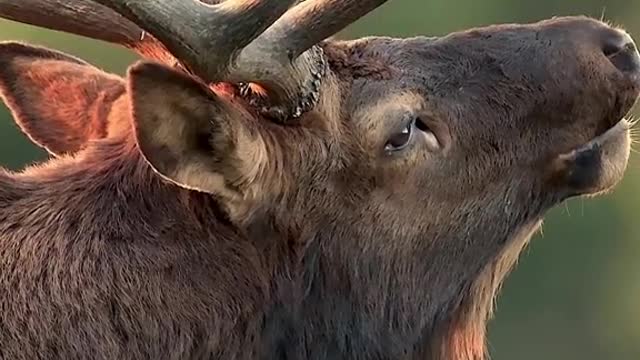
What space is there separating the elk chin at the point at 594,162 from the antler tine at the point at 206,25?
91cm

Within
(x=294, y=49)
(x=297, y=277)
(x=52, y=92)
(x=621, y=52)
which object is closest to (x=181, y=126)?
(x=294, y=49)

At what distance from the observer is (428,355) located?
4836mm

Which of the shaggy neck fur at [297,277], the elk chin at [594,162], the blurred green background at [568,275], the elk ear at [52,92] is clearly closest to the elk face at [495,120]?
the elk chin at [594,162]

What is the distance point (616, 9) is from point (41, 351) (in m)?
14.8

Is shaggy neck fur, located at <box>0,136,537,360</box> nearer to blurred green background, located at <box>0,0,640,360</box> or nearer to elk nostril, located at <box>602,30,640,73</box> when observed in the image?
elk nostril, located at <box>602,30,640,73</box>

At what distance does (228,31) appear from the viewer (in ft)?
14.1

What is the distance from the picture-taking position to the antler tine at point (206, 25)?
4.25 metres

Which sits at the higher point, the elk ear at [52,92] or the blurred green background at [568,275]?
the elk ear at [52,92]

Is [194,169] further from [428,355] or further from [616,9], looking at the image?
[616,9]

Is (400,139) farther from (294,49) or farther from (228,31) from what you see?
(228,31)

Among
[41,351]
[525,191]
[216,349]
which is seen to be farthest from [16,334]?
[525,191]

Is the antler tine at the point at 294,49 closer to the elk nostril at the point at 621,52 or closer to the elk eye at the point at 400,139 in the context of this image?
the elk eye at the point at 400,139

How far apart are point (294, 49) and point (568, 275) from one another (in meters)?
12.3

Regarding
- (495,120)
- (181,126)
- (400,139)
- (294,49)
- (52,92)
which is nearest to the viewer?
(181,126)
